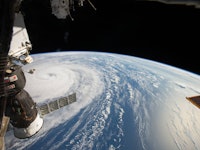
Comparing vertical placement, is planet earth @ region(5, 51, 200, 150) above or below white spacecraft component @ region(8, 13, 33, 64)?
below

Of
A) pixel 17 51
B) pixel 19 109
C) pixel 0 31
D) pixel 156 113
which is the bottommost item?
pixel 156 113

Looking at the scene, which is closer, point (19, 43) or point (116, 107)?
point (19, 43)

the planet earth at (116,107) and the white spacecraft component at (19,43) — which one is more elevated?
the white spacecraft component at (19,43)

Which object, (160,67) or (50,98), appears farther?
(160,67)

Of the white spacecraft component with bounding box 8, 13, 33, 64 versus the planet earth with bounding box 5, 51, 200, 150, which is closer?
the white spacecraft component with bounding box 8, 13, 33, 64

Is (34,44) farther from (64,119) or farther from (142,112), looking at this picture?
(142,112)

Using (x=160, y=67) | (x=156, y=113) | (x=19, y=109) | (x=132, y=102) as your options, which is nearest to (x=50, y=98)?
(x=132, y=102)

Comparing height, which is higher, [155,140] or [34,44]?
[34,44]

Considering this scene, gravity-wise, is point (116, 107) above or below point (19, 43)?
below
